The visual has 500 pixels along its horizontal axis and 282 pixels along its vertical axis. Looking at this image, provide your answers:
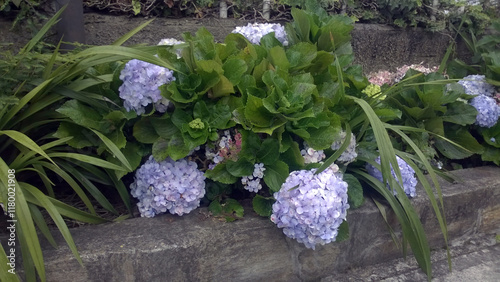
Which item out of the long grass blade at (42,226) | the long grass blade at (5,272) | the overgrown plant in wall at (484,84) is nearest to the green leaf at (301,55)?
the overgrown plant in wall at (484,84)

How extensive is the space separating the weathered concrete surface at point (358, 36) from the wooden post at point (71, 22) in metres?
0.17

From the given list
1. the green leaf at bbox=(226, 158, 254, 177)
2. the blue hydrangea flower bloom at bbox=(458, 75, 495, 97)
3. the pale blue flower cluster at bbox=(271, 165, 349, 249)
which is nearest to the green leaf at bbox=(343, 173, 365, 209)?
the pale blue flower cluster at bbox=(271, 165, 349, 249)

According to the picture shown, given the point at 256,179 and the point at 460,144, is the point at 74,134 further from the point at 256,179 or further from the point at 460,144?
the point at 460,144

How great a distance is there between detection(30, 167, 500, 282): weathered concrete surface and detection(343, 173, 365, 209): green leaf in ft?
0.22

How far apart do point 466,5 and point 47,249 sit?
361cm

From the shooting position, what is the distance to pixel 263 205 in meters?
1.79

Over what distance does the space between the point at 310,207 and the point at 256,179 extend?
0.96 ft

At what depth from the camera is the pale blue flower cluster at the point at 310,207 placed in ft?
5.22

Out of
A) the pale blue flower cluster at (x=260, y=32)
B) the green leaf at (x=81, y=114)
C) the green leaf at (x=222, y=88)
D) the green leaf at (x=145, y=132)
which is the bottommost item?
the green leaf at (x=145, y=132)

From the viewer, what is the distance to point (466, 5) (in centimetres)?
353

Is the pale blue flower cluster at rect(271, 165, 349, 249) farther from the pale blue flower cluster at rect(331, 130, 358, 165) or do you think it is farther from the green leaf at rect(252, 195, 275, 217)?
the pale blue flower cluster at rect(331, 130, 358, 165)

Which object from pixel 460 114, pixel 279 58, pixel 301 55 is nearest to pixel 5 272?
pixel 279 58

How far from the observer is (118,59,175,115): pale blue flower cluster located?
5.54ft

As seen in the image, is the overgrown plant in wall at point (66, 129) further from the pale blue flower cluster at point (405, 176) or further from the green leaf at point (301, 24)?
the pale blue flower cluster at point (405, 176)
